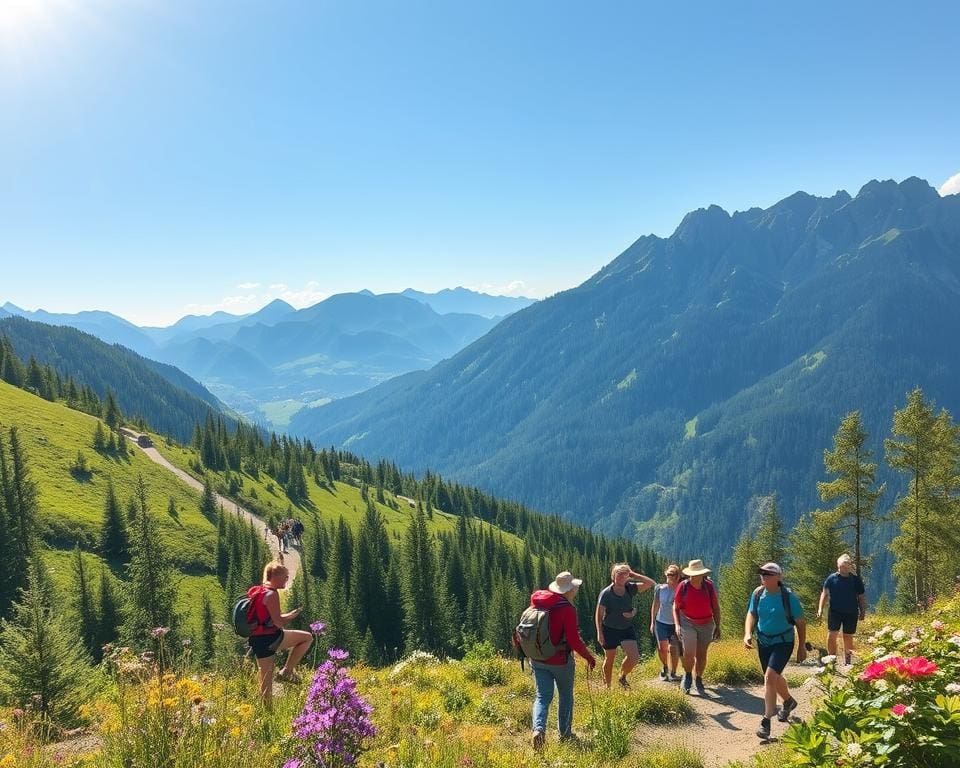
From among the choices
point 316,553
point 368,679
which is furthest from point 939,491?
point 316,553

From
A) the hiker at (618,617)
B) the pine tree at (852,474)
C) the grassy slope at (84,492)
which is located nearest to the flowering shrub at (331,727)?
the hiker at (618,617)

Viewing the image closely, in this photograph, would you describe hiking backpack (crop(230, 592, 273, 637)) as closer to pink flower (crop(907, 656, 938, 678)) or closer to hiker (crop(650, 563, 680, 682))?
hiker (crop(650, 563, 680, 682))

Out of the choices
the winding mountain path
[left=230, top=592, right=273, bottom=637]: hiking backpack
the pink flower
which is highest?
the pink flower

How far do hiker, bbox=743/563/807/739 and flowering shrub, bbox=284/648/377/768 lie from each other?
7171 mm

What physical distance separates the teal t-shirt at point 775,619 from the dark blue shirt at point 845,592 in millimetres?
4259

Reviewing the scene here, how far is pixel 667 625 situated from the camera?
1257 centimetres

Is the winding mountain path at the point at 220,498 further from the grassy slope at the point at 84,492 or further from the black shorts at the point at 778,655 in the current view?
the black shorts at the point at 778,655

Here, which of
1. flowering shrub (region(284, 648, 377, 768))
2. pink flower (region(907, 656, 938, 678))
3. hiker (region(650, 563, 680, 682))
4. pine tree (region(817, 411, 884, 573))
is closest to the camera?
pink flower (region(907, 656, 938, 678))

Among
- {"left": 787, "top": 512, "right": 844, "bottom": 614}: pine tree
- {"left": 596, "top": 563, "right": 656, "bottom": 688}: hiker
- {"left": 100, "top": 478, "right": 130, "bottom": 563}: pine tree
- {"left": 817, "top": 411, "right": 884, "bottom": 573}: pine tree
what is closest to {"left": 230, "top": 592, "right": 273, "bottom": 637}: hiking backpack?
{"left": 596, "top": 563, "right": 656, "bottom": 688}: hiker

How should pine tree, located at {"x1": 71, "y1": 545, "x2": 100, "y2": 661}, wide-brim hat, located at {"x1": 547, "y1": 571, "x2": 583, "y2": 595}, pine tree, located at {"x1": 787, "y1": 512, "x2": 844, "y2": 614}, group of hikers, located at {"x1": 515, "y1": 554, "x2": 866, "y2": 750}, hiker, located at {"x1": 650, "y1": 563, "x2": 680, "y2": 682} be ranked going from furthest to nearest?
1. pine tree, located at {"x1": 71, "y1": 545, "x2": 100, "y2": 661}
2. pine tree, located at {"x1": 787, "y1": 512, "x2": 844, "y2": 614}
3. hiker, located at {"x1": 650, "y1": 563, "x2": 680, "y2": 682}
4. wide-brim hat, located at {"x1": 547, "y1": 571, "x2": 583, "y2": 595}
5. group of hikers, located at {"x1": 515, "y1": 554, "x2": 866, "y2": 750}

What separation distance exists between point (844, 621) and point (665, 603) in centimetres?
447

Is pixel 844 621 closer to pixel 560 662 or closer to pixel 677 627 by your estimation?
pixel 677 627

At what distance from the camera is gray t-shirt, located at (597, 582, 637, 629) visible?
37.6 ft

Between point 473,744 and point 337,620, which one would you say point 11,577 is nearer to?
point 337,620
